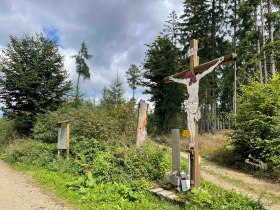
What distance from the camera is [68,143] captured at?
11352 millimetres

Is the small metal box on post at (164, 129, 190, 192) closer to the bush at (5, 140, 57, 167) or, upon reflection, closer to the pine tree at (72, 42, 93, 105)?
the bush at (5, 140, 57, 167)

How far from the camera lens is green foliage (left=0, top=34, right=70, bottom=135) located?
1656cm

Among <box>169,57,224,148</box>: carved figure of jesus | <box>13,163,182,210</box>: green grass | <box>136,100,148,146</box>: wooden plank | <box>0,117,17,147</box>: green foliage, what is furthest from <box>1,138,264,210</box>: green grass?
<box>0,117,17,147</box>: green foliage

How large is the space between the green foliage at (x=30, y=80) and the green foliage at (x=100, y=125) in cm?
245

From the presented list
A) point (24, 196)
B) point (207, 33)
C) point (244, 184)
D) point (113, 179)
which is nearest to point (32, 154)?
point (24, 196)

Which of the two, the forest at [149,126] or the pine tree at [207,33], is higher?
the pine tree at [207,33]

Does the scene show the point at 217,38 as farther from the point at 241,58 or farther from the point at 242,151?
the point at 242,151

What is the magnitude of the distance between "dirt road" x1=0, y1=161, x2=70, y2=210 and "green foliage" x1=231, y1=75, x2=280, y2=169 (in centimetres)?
731

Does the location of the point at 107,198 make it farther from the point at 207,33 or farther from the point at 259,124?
the point at 207,33

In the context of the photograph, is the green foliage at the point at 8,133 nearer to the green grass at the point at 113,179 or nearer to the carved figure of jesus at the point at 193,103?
the green grass at the point at 113,179

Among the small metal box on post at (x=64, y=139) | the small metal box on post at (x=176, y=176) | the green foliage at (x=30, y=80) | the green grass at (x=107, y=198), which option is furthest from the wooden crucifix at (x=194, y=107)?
the green foliage at (x=30, y=80)

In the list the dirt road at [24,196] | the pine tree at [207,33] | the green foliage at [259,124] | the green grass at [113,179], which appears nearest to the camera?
the green grass at [113,179]

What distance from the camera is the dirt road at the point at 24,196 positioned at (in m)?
6.32

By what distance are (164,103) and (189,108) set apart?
15169 millimetres
